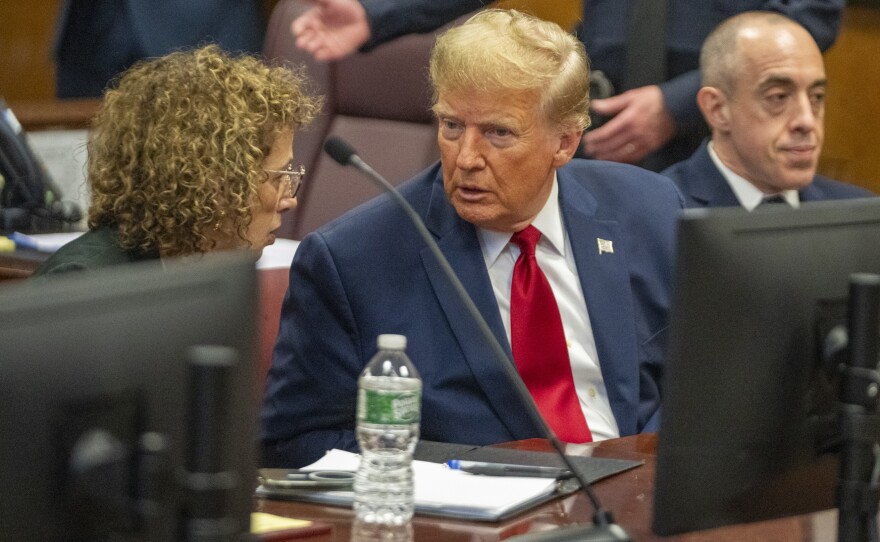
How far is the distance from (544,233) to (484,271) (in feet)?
0.49

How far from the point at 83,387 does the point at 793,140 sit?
238 centimetres

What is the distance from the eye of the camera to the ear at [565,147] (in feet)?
7.89

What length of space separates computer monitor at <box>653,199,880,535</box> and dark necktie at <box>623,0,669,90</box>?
5.27 ft

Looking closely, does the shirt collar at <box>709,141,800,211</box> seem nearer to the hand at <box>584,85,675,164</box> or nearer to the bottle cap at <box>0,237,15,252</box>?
the hand at <box>584,85,675,164</box>

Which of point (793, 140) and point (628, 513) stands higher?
point (793, 140)

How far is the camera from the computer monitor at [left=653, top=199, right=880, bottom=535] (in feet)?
4.45

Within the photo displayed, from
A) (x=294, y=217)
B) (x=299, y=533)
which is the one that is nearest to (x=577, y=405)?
(x=299, y=533)

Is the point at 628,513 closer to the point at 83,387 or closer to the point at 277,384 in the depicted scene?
the point at 277,384

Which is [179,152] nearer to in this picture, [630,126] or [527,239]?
[527,239]

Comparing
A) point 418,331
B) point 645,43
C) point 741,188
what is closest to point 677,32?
point 645,43

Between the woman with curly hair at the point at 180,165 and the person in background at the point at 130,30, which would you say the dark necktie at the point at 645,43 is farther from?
the person in background at the point at 130,30

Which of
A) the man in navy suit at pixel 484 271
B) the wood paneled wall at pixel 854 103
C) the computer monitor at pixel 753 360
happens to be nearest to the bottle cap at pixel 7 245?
the man in navy suit at pixel 484 271

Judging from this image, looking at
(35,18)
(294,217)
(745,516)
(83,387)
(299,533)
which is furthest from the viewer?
(35,18)

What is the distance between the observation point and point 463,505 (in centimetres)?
168
